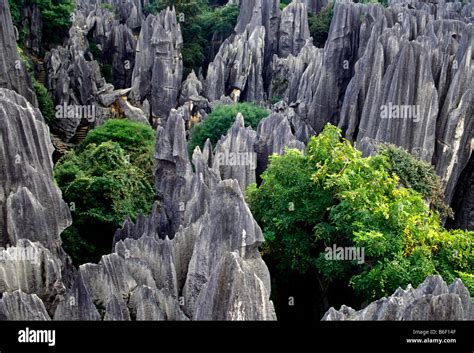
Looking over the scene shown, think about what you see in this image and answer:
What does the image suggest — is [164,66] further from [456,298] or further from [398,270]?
[456,298]

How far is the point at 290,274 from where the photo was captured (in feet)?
54.4

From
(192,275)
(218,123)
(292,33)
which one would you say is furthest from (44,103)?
(192,275)

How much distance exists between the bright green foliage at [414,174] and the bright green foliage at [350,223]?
7.23ft

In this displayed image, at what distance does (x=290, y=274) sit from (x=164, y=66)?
2329cm

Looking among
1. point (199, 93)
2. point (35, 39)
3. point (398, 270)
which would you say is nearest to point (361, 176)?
point (398, 270)

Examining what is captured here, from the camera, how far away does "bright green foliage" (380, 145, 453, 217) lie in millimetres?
19812

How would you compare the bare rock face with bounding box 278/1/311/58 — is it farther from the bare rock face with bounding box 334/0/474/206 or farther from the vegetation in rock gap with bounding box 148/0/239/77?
the bare rock face with bounding box 334/0/474/206

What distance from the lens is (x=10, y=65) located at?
27.1 meters

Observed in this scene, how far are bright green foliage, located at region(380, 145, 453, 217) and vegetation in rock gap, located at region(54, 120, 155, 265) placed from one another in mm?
7836

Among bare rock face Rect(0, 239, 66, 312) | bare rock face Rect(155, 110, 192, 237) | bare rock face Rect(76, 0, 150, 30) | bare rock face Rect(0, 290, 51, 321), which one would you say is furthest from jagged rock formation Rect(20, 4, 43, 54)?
bare rock face Rect(0, 290, 51, 321)

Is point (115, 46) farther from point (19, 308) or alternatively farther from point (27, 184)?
point (19, 308)

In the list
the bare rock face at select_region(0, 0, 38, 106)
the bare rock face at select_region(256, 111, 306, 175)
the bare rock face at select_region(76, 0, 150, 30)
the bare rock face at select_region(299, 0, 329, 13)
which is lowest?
the bare rock face at select_region(256, 111, 306, 175)

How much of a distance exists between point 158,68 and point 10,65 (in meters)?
11.4
